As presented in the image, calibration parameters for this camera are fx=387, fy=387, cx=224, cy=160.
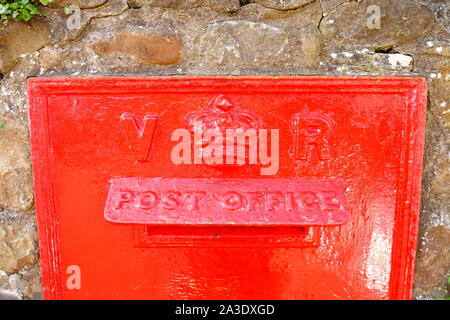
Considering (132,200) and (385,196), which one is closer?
(132,200)

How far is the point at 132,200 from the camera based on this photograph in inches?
41.0

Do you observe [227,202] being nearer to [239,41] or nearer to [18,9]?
[239,41]

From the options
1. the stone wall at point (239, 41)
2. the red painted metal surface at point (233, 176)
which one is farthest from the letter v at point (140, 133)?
the stone wall at point (239, 41)

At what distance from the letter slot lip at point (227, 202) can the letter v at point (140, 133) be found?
0.09 m

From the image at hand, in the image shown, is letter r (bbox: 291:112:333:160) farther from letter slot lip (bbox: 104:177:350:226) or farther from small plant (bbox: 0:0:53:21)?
small plant (bbox: 0:0:53:21)

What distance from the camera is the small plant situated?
1102 millimetres

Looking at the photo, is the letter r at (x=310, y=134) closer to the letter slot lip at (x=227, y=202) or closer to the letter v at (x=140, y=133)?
the letter slot lip at (x=227, y=202)

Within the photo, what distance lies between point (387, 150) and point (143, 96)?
73cm

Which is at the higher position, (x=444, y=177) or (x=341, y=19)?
(x=341, y=19)

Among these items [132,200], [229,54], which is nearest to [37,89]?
[132,200]

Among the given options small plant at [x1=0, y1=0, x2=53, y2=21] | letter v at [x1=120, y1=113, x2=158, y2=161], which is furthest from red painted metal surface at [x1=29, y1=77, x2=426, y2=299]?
small plant at [x1=0, y1=0, x2=53, y2=21]

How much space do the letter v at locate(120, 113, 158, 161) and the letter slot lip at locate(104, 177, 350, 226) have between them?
88mm

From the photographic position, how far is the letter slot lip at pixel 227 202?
98cm
